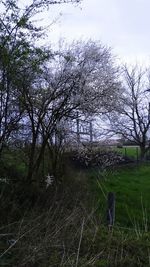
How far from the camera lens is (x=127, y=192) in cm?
2078

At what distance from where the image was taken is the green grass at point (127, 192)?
1434 centimetres

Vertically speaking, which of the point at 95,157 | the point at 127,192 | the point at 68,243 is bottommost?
the point at 127,192

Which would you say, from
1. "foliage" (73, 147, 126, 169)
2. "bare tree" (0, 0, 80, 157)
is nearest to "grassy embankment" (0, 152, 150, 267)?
"bare tree" (0, 0, 80, 157)

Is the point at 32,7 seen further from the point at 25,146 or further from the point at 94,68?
the point at 94,68

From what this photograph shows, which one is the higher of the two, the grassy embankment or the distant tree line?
the distant tree line

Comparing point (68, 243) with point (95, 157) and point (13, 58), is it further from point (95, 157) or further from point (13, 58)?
point (95, 157)

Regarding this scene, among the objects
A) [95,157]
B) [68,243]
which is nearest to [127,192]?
[95,157]

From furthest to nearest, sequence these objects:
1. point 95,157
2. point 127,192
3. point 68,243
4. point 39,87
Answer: point 95,157
point 127,192
point 39,87
point 68,243

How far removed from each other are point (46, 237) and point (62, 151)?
1280 centimetres

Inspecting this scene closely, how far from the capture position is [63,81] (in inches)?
644

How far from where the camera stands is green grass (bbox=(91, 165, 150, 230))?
14.3 metres

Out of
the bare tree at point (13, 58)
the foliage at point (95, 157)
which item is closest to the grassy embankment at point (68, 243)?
the bare tree at point (13, 58)

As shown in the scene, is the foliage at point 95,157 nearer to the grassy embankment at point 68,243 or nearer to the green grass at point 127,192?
the green grass at point 127,192

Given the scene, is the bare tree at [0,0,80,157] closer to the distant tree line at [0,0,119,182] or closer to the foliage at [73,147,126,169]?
the distant tree line at [0,0,119,182]
